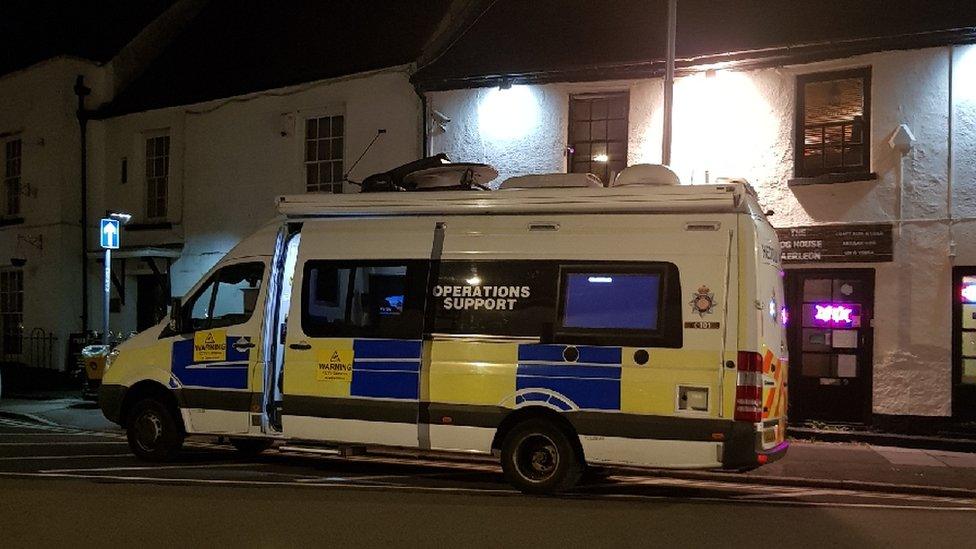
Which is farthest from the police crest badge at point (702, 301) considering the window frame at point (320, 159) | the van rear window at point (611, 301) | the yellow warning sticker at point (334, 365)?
the window frame at point (320, 159)

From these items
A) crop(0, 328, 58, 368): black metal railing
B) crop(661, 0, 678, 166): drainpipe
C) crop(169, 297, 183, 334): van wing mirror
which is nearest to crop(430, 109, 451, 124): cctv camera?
crop(661, 0, 678, 166): drainpipe

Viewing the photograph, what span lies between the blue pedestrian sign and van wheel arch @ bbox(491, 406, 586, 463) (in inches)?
367

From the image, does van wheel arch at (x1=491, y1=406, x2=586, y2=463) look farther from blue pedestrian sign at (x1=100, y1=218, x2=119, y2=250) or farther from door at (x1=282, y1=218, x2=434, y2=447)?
blue pedestrian sign at (x1=100, y1=218, x2=119, y2=250)

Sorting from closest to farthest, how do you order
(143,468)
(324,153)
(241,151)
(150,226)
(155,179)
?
(143,468), (324,153), (241,151), (150,226), (155,179)

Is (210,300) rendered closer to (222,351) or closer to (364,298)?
(222,351)

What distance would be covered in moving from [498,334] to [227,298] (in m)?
3.00

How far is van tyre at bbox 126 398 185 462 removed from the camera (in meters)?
9.11

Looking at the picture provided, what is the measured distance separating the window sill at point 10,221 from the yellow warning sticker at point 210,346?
12.2 m

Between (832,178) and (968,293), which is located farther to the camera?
(832,178)

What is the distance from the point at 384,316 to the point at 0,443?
5.89 metres

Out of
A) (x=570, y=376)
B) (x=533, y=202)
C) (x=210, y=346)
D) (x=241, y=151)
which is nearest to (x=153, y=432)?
(x=210, y=346)

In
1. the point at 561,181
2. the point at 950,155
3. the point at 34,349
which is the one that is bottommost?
the point at 34,349

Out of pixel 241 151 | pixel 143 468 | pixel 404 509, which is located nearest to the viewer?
pixel 404 509

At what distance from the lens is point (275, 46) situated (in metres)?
17.5
